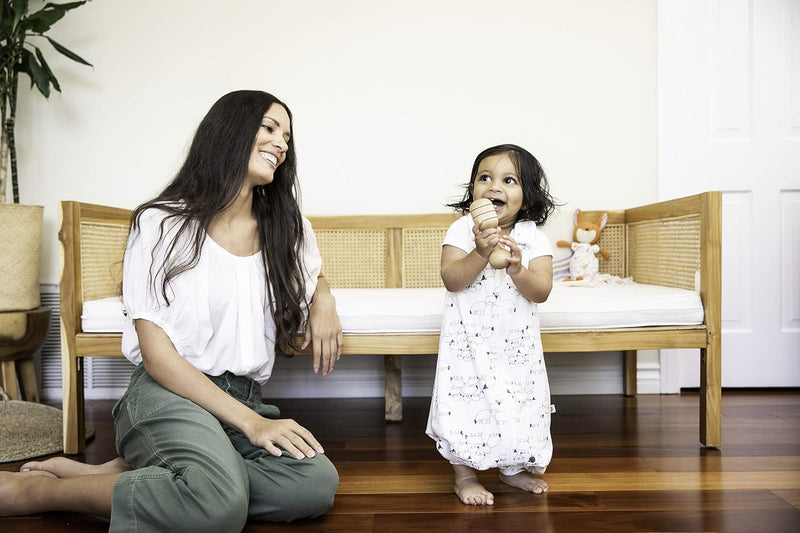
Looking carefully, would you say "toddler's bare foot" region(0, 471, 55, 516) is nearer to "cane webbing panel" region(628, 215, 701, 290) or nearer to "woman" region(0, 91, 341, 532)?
"woman" region(0, 91, 341, 532)

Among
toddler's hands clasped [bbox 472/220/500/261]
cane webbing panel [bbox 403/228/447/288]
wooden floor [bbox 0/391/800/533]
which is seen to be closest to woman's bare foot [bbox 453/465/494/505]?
wooden floor [bbox 0/391/800/533]

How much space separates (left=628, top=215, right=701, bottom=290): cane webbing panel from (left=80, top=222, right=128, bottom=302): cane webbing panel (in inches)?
63.5

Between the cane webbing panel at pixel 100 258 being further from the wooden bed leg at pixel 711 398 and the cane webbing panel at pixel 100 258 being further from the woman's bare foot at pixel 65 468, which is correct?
the wooden bed leg at pixel 711 398

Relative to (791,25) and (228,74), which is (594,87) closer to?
(791,25)

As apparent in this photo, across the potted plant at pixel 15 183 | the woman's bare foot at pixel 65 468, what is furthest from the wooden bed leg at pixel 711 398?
the potted plant at pixel 15 183

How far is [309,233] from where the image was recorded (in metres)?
1.55

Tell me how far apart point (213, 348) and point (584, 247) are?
144 cm

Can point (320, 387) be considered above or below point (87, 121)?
below

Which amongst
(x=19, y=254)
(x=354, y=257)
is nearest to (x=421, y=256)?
(x=354, y=257)

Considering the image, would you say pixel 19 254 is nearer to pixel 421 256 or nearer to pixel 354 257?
pixel 354 257

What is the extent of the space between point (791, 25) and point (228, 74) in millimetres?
2153

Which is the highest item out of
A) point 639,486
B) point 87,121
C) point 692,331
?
point 87,121

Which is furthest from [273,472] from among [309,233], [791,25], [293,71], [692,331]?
[791,25]

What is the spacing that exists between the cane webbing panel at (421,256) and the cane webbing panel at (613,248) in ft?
1.96
